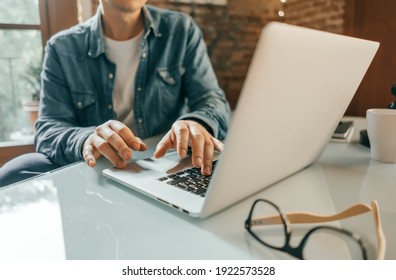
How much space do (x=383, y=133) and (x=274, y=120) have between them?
424 millimetres

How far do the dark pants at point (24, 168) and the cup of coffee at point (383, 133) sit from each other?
0.83 meters

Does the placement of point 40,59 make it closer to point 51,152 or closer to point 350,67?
point 51,152

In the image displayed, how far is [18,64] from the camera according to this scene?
2.13 metres

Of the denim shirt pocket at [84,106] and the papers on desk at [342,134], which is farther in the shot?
the denim shirt pocket at [84,106]

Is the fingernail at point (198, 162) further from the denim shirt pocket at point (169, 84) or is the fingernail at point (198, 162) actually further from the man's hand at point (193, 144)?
the denim shirt pocket at point (169, 84)

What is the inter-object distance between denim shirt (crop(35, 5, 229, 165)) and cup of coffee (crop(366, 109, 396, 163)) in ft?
1.45

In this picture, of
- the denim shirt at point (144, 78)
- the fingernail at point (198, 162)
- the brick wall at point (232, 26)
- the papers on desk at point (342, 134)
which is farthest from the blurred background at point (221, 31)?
the fingernail at point (198, 162)

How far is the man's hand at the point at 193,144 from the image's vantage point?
65cm

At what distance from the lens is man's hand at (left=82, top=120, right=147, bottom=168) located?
66 cm

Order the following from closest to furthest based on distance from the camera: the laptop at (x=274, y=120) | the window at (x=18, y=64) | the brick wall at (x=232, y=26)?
the laptop at (x=274, y=120), the window at (x=18, y=64), the brick wall at (x=232, y=26)

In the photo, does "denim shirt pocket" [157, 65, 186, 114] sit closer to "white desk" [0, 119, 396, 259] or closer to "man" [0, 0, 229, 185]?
"man" [0, 0, 229, 185]

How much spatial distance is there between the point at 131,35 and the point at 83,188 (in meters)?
0.96

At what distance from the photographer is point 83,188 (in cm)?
57
